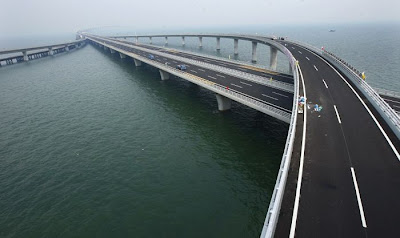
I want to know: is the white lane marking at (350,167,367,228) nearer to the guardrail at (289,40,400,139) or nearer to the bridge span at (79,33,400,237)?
the bridge span at (79,33,400,237)

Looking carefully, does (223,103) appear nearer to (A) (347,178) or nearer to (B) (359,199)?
(A) (347,178)

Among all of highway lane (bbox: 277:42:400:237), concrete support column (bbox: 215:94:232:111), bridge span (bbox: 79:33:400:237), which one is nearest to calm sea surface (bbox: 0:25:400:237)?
concrete support column (bbox: 215:94:232:111)

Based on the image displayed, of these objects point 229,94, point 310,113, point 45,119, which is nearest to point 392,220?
point 310,113

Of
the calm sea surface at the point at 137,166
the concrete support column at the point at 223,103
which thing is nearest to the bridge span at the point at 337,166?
the calm sea surface at the point at 137,166

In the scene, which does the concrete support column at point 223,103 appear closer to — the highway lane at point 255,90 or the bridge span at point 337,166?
the highway lane at point 255,90

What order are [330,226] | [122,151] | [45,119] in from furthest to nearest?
[45,119] → [122,151] → [330,226]

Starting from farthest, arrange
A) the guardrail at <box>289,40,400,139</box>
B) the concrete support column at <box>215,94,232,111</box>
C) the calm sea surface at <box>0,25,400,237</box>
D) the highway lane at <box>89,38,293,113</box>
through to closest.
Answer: the concrete support column at <box>215,94,232,111</box> < the highway lane at <box>89,38,293,113</box> < the calm sea surface at <box>0,25,400,237</box> < the guardrail at <box>289,40,400,139</box>

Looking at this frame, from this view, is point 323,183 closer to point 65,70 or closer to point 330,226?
point 330,226
